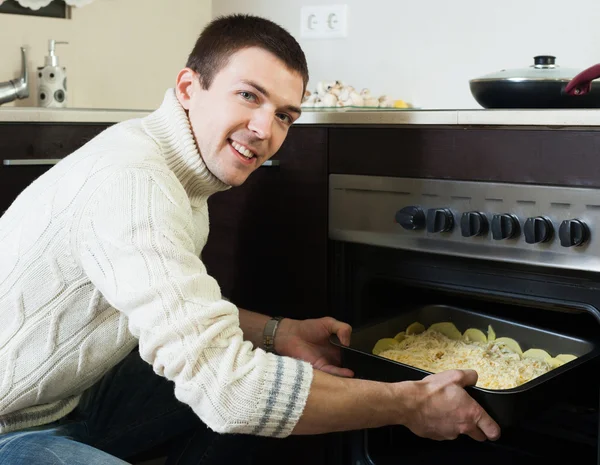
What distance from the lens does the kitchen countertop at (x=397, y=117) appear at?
4.50 feet

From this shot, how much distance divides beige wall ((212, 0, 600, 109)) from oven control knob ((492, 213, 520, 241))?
65 centimetres

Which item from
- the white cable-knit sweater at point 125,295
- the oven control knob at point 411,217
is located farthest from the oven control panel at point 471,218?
the white cable-knit sweater at point 125,295

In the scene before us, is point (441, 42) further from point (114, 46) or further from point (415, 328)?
point (114, 46)

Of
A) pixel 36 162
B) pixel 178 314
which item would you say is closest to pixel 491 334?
pixel 178 314

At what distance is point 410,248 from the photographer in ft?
5.20

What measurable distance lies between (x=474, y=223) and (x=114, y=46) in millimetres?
1386

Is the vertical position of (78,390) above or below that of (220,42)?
below

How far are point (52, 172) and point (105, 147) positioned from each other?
107mm

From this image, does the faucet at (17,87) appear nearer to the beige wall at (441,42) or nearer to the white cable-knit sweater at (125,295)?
the beige wall at (441,42)

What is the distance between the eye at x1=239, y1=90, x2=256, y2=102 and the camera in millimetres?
1390

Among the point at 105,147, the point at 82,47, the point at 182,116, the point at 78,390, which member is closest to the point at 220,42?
the point at 182,116

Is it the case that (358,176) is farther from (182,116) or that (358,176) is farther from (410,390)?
(410,390)

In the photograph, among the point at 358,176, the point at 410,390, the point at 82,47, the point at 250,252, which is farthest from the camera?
the point at 82,47

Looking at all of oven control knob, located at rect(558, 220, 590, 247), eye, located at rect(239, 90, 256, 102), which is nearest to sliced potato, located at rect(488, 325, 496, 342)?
oven control knob, located at rect(558, 220, 590, 247)
